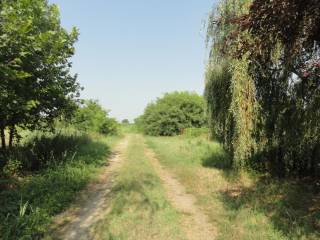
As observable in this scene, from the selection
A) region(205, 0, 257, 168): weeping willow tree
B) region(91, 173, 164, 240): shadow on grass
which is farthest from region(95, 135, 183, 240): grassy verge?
region(205, 0, 257, 168): weeping willow tree

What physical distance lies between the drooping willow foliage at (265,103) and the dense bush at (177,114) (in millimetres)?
33969

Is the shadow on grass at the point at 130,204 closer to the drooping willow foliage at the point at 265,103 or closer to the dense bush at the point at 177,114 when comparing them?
the drooping willow foliage at the point at 265,103

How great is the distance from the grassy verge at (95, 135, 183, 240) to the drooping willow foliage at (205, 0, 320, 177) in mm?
3265

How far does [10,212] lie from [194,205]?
4431 mm

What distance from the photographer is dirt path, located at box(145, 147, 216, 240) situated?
6.84 metres

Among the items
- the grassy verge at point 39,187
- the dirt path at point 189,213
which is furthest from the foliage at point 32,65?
the dirt path at point 189,213

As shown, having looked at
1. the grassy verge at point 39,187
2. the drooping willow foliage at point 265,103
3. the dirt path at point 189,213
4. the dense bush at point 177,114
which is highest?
the dense bush at point 177,114

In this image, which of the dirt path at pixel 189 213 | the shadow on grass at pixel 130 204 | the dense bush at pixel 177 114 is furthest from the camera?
the dense bush at pixel 177 114

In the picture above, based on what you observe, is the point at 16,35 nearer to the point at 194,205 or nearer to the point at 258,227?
the point at 194,205

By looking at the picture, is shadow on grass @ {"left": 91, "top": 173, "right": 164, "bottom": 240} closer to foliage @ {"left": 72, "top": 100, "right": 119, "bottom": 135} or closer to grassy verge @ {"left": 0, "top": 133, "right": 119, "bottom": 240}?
grassy verge @ {"left": 0, "top": 133, "right": 119, "bottom": 240}

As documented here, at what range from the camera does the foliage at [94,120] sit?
3425cm

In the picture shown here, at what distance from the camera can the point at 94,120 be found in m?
37.9

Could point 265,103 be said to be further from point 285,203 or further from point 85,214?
point 85,214

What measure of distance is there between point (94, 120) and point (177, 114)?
1342 cm
